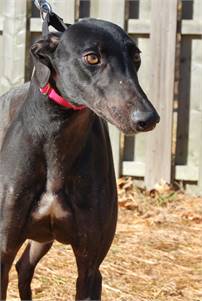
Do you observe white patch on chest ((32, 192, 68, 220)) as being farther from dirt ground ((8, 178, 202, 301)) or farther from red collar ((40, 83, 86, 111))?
dirt ground ((8, 178, 202, 301))

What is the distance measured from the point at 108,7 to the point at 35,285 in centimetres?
268

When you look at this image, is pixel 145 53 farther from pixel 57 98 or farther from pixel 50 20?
pixel 57 98

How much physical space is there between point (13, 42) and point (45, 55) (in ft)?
12.2

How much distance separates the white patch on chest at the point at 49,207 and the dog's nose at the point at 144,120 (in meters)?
0.75

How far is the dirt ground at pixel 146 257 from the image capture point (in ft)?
16.0

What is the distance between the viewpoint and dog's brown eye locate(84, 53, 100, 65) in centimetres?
307

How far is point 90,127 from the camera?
A: 11.8 feet

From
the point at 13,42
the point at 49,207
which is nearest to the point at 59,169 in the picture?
the point at 49,207

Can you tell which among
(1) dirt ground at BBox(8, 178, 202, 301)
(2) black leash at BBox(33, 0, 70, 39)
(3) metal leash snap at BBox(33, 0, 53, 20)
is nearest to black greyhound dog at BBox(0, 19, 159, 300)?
(2) black leash at BBox(33, 0, 70, 39)

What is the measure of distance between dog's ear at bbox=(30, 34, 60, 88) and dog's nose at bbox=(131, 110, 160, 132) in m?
0.51

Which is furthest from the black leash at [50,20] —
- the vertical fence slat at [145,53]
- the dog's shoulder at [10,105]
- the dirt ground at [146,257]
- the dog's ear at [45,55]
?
the vertical fence slat at [145,53]

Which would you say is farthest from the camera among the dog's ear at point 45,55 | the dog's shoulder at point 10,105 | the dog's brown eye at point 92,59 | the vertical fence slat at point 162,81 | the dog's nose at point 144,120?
the vertical fence slat at point 162,81

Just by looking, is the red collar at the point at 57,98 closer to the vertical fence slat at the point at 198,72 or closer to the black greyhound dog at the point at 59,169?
the black greyhound dog at the point at 59,169

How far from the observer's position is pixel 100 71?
307 cm
